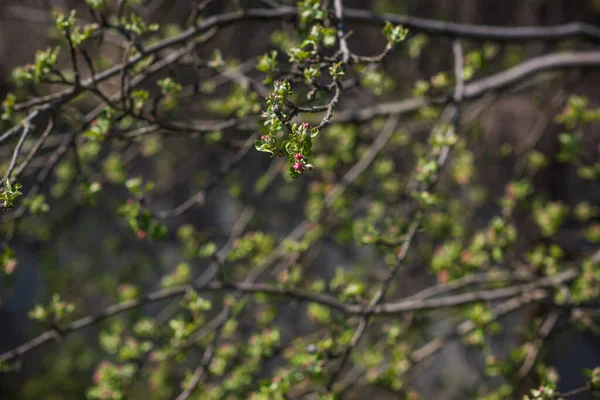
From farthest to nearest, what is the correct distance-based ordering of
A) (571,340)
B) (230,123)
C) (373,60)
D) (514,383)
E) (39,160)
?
1. (571,340)
2. (39,160)
3. (514,383)
4. (230,123)
5. (373,60)

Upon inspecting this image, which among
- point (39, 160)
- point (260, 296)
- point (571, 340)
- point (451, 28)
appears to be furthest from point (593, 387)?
point (571, 340)

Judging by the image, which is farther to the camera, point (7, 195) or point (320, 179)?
point (320, 179)

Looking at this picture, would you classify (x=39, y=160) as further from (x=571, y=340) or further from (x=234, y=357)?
(x=571, y=340)

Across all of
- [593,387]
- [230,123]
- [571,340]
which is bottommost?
[593,387]

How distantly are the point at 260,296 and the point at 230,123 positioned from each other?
0.96 metres

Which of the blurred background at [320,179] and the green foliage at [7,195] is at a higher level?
the blurred background at [320,179]

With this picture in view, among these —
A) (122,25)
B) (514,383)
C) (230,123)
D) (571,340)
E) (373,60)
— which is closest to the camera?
(373,60)

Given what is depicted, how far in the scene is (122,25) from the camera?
1.96m

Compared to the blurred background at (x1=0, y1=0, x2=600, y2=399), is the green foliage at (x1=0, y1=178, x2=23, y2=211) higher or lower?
lower

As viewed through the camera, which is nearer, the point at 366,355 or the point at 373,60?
the point at 373,60

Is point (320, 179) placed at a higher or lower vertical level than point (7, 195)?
higher

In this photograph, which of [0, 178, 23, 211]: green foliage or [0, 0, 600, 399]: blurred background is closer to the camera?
[0, 178, 23, 211]: green foliage

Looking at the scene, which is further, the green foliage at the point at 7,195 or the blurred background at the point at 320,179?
the blurred background at the point at 320,179

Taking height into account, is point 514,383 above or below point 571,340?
below
